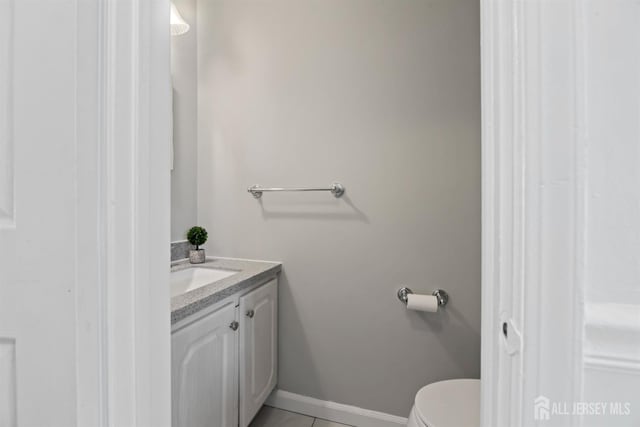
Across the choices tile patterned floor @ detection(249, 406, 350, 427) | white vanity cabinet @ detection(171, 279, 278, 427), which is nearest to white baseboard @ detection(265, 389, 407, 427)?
tile patterned floor @ detection(249, 406, 350, 427)

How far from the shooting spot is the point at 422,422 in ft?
2.99

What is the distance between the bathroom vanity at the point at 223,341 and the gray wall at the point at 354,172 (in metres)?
0.17

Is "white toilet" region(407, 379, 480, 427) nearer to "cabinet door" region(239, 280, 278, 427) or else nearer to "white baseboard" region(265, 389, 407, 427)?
"white baseboard" region(265, 389, 407, 427)

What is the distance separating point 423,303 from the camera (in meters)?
1.30

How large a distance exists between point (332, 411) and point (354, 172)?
4.29 feet

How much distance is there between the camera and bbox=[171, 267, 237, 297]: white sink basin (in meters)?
1.42

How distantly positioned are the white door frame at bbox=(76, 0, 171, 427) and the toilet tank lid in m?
0.87
